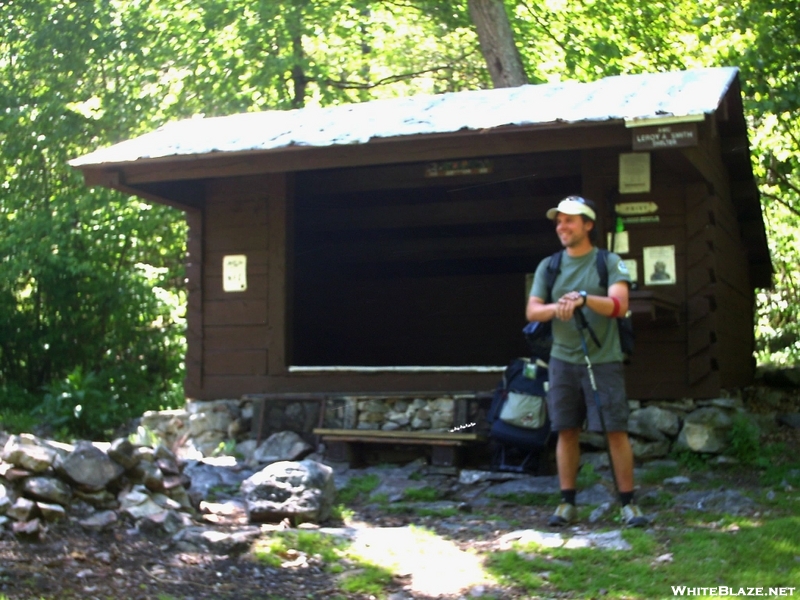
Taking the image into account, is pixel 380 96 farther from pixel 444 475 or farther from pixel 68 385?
pixel 444 475

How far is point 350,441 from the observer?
8.05 meters

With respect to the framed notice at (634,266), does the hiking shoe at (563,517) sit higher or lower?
lower

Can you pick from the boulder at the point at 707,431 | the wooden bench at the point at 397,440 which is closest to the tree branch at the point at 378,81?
the wooden bench at the point at 397,440

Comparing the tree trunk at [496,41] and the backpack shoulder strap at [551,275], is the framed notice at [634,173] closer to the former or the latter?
the backpack shoulder strap at [551,275]

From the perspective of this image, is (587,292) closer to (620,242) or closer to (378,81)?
(620,242)

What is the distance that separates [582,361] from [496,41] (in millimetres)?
10898

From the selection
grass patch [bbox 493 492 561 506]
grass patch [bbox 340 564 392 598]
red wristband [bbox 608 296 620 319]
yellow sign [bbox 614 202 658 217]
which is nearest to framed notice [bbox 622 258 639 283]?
yellow sign [bbox 614 202 658 217]

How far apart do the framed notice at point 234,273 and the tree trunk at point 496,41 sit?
7.19 metres

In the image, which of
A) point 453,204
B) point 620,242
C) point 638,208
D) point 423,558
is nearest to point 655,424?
point 620,242

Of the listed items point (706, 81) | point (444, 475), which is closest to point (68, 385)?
point (444, 475)

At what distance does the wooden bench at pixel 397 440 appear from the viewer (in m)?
7.67

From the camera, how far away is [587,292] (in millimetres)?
5594

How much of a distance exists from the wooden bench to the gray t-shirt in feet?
7.01

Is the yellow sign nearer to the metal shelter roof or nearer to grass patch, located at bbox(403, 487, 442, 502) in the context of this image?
the metal shelter roof
